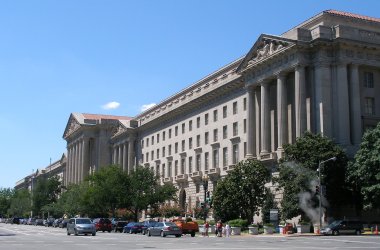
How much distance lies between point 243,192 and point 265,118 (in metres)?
10.3

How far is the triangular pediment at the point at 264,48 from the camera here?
5988cm

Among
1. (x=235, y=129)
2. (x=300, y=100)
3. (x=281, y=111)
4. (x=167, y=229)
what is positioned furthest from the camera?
(x=235, y=129)

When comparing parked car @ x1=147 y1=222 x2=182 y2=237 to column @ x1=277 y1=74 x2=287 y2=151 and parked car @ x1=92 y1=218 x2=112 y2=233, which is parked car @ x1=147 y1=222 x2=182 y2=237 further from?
parked car @ x1=92 y1=218 x2=112 y2=233

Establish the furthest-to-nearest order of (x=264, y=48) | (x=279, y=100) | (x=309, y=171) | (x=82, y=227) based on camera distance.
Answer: (x=264, y=48), (x=279, y=100), (x=309, y=171), (x=82, y=227)

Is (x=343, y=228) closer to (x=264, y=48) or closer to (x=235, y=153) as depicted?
(x=264, y=48)

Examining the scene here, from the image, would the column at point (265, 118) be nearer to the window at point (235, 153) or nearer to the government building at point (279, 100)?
the government building at point (279, 100)

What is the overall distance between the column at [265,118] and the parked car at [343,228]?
16.2 metres

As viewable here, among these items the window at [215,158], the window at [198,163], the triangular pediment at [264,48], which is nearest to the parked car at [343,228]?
the triangular pediment at [264,48]

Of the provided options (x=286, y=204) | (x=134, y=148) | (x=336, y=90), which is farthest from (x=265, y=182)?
(x=134, y=148)

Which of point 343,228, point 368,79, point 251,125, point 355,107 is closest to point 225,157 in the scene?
point 251,125

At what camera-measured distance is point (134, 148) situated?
11169cm

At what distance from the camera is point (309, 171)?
2002 inches

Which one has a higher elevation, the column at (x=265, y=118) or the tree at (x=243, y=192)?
the column at (x=265, y=118)

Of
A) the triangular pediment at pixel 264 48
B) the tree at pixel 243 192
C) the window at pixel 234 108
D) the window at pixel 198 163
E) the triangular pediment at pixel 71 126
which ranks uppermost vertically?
the triangular pediment at pixel 71 126
